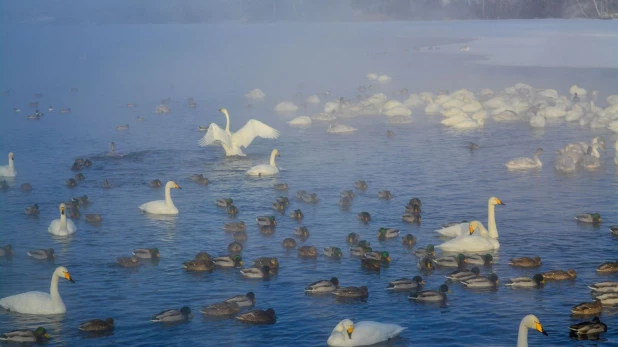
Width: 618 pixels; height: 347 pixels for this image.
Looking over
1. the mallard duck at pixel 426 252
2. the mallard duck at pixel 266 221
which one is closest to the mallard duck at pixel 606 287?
the mallard duck at pixel 426 252

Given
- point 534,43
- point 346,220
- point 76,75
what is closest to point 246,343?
point 346,220

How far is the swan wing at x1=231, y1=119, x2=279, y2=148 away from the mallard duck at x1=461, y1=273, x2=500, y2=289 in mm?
17577

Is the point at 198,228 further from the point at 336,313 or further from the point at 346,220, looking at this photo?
the point at 336,313

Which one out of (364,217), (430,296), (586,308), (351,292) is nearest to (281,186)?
(364,217)

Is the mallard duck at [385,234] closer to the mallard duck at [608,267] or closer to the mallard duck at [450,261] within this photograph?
the mallard duck at [450,261]

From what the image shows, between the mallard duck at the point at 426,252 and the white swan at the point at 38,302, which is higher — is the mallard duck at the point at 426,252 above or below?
above

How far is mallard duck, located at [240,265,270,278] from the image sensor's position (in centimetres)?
2036

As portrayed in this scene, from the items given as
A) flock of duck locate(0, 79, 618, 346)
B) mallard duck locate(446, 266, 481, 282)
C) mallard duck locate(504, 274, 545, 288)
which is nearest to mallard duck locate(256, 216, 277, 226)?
flock of duck locate(0, 79, 618, 346)

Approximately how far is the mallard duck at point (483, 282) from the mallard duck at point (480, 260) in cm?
147

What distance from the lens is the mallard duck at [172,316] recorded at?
17672 millimetres

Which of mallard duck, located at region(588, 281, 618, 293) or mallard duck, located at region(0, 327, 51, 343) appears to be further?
mallard duck, located at region(588, 281, 618, 293)

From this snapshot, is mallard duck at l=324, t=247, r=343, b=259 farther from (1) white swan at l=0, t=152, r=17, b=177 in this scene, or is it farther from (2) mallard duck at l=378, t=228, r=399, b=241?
(1) white swan at l=0, t=152, r=17, b=177

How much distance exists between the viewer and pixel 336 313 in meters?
18.3

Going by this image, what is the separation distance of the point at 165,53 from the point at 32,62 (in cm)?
1416
